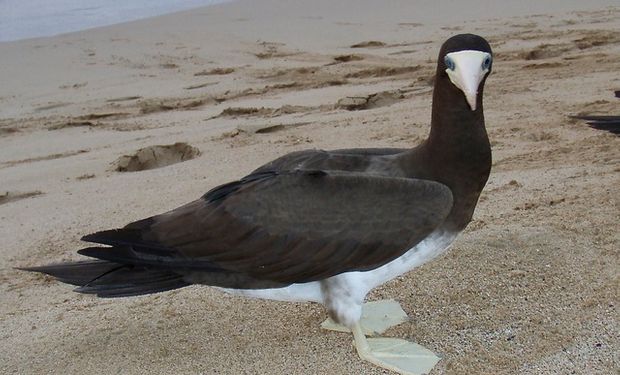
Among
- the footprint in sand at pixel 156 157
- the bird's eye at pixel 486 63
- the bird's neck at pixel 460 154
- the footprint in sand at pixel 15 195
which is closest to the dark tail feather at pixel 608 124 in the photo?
the bird's neck at pixel 460 154

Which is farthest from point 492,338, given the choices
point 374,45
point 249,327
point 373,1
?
point 373,1

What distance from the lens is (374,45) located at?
1096 cm

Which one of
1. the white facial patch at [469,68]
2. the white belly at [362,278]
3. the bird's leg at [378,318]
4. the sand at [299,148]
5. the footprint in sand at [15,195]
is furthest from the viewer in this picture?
the footprint in sand at [15,195]

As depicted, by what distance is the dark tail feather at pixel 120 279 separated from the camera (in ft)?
9.80

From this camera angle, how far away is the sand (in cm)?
325

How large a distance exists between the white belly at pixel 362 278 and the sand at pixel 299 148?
31 centimetres

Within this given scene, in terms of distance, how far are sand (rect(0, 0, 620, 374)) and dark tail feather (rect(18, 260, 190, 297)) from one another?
41 cm

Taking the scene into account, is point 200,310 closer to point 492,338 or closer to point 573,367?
point 492,338

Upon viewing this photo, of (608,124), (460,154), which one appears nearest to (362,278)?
(460,154)

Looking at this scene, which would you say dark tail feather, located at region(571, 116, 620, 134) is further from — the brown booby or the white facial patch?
the white facial patch

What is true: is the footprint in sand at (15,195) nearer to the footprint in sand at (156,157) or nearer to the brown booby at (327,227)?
the footprint in sand at (156,157)

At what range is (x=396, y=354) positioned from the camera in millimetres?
3127

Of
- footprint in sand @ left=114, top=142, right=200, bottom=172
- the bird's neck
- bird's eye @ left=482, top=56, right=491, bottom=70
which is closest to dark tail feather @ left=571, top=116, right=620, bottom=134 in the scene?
the bird's neck

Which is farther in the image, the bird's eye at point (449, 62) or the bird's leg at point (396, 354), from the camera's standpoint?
the bird's leg at point (396, 354)
